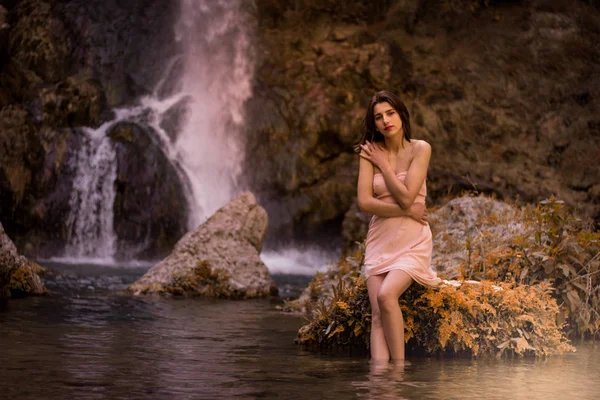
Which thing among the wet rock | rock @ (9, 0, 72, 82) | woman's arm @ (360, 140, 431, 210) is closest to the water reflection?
woman's arm @ (360, 140, 431, 210)

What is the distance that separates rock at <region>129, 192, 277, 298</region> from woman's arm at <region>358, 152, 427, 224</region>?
660 centimetres

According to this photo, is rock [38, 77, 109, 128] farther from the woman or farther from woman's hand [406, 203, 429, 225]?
woman's hand [406, 203, 429, 225]

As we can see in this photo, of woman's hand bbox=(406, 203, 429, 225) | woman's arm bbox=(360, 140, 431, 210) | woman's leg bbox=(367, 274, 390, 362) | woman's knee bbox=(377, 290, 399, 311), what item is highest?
woman's arm bbox=(360, 140, 431, 210)

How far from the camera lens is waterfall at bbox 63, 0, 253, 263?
24047 mm

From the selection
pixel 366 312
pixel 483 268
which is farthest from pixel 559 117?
pixel 366 312

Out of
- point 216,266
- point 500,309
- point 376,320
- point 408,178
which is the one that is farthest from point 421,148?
point 216,266

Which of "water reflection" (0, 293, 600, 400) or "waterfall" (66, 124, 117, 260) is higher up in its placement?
"waterfall" (66, 124, 117, 260)


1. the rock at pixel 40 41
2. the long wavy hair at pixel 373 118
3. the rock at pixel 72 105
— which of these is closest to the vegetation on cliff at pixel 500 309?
the long wavy hair at pixel 373 118

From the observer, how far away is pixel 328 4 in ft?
93.6

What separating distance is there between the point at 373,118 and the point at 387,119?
18 cm

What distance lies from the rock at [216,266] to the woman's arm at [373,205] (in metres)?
6.60

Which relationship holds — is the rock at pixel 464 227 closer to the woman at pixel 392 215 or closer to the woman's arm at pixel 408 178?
the woman at pixel 392 215

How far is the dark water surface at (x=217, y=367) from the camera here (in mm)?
5430

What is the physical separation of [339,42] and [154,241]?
8.89 m
